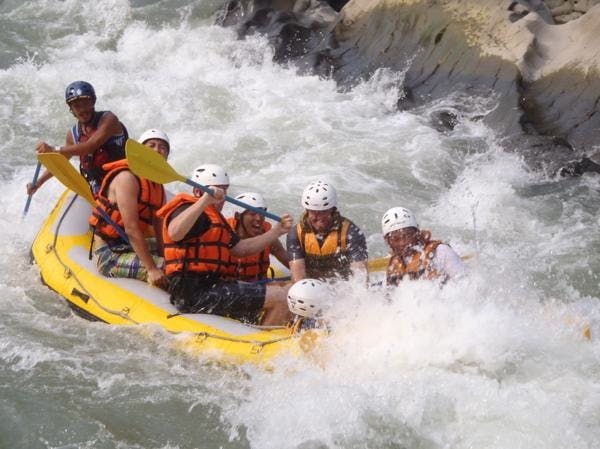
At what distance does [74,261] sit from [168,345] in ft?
3.80

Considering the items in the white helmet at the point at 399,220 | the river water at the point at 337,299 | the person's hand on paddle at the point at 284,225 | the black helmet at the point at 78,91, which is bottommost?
the river water at the point at 337,299

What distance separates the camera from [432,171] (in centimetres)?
917

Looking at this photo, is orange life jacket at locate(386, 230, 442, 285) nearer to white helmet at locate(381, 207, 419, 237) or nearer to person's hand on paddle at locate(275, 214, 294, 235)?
white helmet at locate(381, 207, 419, 237)

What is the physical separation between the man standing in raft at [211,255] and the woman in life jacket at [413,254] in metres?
0.65

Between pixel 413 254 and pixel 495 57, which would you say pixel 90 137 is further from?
pixel 495 57

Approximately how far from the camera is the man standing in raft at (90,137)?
6168 millimetres

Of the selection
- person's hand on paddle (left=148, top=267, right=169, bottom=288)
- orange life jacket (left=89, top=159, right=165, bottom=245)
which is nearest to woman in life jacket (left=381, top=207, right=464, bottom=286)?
person's hand on paddle (left=148, top=267, right=169, bottom=288)

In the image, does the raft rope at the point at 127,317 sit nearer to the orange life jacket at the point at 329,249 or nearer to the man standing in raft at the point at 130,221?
the man standing in raft at the point at 130,221

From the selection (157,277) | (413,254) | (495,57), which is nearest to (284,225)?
(413,254)

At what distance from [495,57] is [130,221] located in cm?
590

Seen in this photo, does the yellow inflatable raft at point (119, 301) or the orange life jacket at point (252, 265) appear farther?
the orange life jacket at point (252, 265)

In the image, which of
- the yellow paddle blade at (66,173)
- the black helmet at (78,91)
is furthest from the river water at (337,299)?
the black helmet at (78,91)

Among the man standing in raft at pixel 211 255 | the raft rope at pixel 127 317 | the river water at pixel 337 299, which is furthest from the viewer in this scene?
the man standing in raft at pixel 211 255

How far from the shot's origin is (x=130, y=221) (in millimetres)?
5695
